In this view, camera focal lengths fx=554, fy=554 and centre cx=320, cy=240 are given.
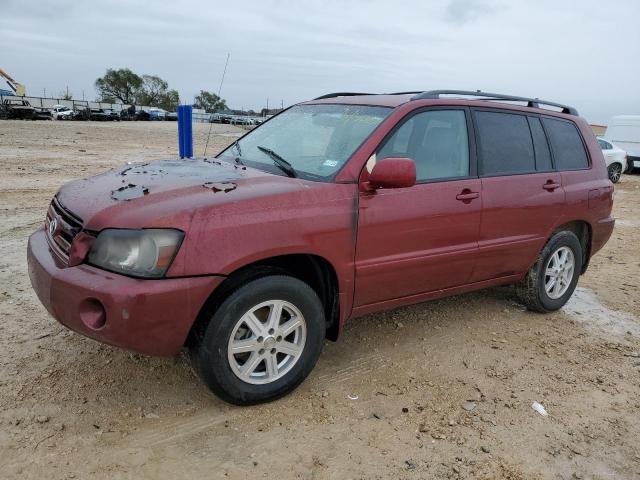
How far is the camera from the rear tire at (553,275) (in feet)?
15.5

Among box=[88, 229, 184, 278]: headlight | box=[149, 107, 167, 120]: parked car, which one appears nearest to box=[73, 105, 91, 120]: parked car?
box=[149, 107, 167, 120]: parked car

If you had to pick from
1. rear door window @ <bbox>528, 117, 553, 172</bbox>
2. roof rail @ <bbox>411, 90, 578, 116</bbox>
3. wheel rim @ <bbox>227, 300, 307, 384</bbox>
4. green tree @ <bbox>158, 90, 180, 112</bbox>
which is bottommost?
wheel rim @ <bbox>227, 300, 307, 384</bbox>

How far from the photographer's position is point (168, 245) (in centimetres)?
269

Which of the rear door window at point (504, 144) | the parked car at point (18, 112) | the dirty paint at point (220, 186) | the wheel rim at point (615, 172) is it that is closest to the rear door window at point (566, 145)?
the rear door window at point (504, 144)

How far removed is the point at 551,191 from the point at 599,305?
59.7 inches

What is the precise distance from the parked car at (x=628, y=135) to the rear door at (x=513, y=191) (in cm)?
1833

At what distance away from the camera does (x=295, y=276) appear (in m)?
3.31

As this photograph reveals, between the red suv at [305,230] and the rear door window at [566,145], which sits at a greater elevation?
the rear door window at [566,145]

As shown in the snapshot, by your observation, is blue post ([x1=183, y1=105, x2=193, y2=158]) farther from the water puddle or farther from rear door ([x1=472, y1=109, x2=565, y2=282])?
the water puddle

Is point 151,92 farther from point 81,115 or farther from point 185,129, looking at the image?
point 185,129

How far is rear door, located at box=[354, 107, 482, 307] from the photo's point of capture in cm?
342

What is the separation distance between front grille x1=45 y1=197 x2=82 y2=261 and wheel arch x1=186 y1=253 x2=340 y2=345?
0.79 m

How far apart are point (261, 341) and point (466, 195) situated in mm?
1809

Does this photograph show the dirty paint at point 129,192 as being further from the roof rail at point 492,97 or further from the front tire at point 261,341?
the roof rail at point 492,97
